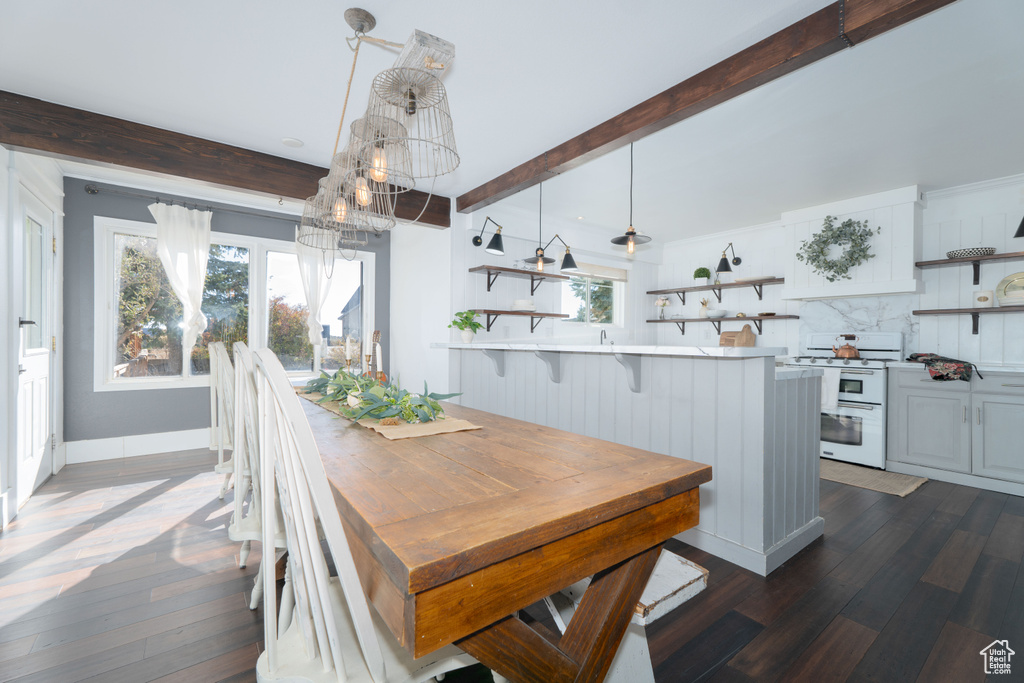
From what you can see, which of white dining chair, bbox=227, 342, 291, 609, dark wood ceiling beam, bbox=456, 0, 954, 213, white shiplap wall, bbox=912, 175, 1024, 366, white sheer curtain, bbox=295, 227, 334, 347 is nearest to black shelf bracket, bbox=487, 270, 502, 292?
dark wood ceiling beam, bbox=456, 0, 954, 213

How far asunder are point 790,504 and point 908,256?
313cm

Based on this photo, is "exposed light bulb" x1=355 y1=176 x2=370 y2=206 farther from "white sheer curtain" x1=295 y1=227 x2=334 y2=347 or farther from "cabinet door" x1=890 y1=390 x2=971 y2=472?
"cabinet door" x1=890 y1=390 x2=971 y2=472

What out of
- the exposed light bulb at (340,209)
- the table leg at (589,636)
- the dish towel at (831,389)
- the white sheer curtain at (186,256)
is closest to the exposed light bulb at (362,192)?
the exposed light bulb at (340,209)

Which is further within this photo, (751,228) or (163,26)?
(751,228)

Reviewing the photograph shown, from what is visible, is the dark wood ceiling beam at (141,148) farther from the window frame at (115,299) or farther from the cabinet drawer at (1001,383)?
the cabinet drawer at (1001,383)

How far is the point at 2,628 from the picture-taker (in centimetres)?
163

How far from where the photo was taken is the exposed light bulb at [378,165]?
1728mm

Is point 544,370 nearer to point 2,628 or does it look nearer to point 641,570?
point 641,570

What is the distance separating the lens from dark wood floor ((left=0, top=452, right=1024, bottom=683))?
1.47 m

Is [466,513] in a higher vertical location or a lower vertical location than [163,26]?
lower

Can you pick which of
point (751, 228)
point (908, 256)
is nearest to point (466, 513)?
point (908, 256)

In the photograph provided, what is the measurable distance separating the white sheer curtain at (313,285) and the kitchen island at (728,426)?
321 cm

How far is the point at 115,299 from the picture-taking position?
3945 millimetres

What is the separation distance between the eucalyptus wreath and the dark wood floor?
2315 mm
